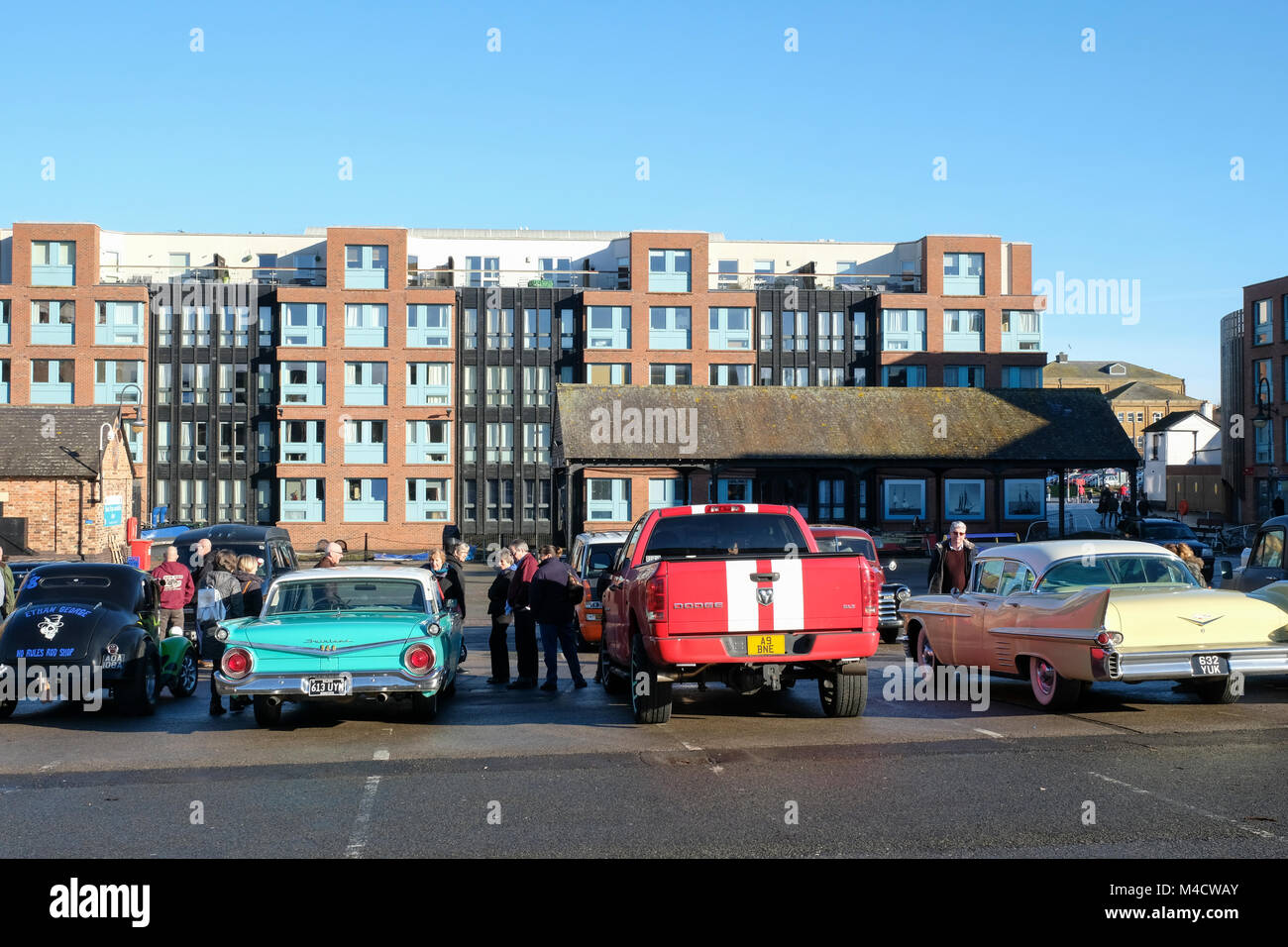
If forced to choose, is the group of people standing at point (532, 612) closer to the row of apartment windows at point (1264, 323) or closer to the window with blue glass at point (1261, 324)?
the row of apartment windows at point (1264, 323)

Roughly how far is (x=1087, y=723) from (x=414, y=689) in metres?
6.03

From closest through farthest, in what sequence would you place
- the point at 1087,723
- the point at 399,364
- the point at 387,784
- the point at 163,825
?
the point at 163,825
the point at 387,784
the point at 1087,723
the point at 399,364

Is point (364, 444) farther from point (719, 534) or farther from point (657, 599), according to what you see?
point (657, 599)

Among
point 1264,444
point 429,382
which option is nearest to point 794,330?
point 429,382

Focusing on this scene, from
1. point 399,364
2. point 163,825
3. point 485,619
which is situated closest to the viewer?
point 163,825

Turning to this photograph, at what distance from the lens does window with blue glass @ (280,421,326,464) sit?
6328 cm

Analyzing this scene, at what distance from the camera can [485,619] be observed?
26.4 meters

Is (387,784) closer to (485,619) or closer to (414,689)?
(414,689)

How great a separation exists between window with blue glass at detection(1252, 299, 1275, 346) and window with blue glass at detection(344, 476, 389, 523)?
4699 centimetres

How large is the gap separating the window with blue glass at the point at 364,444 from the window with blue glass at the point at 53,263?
16.1 m

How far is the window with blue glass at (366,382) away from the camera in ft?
209

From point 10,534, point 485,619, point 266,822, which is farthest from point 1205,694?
point 10,534

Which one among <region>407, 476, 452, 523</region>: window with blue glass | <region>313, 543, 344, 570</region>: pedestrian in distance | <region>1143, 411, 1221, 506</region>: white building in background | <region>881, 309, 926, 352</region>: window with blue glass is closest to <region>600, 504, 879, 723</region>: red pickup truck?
<region>313, 543, 344, 570</region>: pedestrian in distance

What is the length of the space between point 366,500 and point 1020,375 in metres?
36.1
